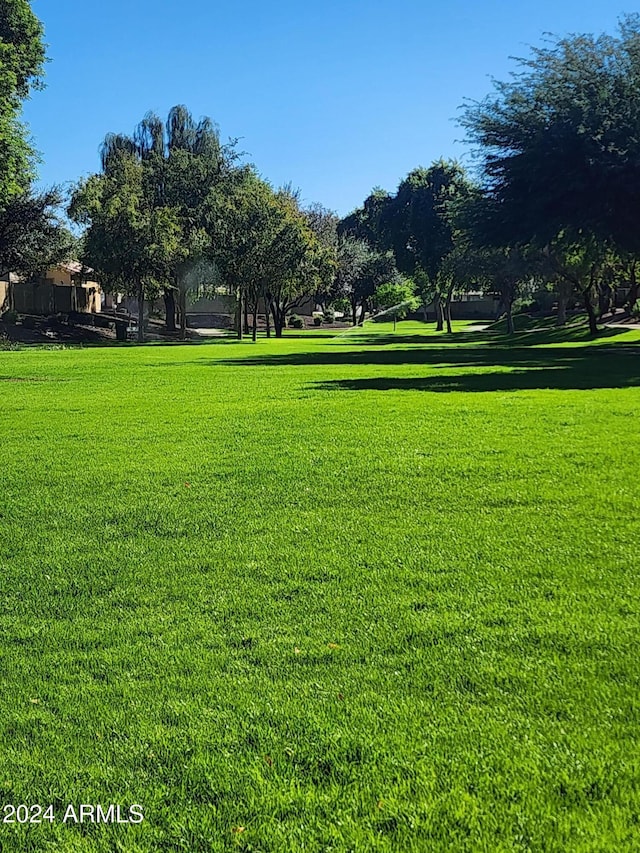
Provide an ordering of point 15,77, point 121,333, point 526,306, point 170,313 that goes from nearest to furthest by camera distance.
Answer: point 15,77 < point 121,333 < point 170,313 < point 526,306

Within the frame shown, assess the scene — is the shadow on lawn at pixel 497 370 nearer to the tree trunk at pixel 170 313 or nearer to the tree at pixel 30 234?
the tree at pixel 30 234

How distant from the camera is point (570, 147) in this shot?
85.7 ft

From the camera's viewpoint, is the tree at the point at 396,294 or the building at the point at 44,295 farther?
the tree at the point at 396,294

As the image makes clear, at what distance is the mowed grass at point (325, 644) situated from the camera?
120 inches

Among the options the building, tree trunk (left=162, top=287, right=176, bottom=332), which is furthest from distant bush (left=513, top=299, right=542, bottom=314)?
the building

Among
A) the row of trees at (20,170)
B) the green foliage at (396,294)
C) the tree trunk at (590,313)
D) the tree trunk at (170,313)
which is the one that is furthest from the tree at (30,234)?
the green foliage at (396,294)

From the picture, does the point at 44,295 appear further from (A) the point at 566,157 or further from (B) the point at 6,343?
(A) the point at 566,157

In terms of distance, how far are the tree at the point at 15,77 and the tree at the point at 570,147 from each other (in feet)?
54.5

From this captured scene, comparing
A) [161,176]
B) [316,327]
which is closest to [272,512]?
[161,176]

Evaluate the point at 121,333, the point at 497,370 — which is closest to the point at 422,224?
the point at 121,333

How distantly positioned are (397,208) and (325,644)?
60.8m

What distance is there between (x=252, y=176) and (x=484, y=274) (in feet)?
59.6

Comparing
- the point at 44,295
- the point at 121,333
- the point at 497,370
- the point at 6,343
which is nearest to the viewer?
the point at 497,370

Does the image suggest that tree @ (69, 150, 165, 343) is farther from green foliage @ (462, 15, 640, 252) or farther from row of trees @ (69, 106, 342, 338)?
green foliage @ (462, 15, 640, 252)
